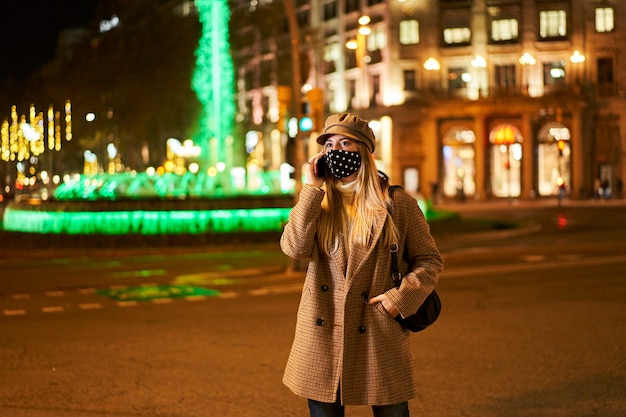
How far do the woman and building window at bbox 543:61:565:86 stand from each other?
6600 centimetres

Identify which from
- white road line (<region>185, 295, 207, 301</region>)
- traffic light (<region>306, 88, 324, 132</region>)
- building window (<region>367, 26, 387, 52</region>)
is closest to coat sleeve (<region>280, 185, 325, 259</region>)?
white road line (<region>185, 295, 207, 301</region>)

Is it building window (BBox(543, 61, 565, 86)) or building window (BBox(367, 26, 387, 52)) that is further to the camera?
building window (BBox(367, 26, 387, 52))

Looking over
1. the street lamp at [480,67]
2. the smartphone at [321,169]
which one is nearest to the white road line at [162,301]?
the smartphone at [321,169]

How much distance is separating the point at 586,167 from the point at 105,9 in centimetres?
3516

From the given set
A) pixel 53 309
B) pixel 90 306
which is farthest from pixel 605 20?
pixel 53 309

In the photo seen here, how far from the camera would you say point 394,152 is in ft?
230

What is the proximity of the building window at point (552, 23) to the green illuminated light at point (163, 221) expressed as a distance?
42.5 m

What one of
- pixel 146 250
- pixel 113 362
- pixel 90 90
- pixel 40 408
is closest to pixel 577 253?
pixel 146 250

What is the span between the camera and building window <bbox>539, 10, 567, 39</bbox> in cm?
6819

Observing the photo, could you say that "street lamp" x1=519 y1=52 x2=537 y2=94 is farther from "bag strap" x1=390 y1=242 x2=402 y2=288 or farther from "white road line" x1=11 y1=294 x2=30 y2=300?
"bag strap" x1=390 y1=242 x2=402 y2=288

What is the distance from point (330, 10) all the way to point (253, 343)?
68159 mm

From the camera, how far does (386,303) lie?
4414mm

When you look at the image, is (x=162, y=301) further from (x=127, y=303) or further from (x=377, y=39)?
(x=377, y=39)

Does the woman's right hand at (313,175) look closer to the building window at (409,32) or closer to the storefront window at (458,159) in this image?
the building window at (409,32)
